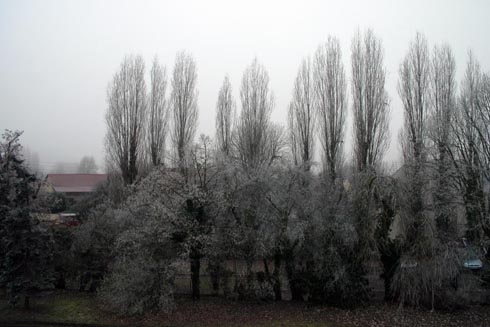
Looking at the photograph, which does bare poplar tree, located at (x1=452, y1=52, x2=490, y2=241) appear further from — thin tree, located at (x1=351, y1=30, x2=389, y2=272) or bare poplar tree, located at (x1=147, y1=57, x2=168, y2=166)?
bare poplar tree, located at (x1=147, y1=57, x2=168, y2=166)

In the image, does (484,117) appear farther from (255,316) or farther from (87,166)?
(87,166)

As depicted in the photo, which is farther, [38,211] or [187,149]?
[187,149]

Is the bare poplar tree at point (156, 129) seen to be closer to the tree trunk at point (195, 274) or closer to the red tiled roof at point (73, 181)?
the tree trunk at point (195, 274)

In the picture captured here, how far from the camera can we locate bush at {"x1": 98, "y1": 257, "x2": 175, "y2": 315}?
14.6m

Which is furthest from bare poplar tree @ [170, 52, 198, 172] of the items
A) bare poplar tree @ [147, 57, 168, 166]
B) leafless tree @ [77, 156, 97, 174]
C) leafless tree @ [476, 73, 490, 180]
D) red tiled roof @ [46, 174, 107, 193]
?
leafless tree @ [77, 156, 97, 174]

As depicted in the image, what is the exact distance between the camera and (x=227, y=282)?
16.4 m

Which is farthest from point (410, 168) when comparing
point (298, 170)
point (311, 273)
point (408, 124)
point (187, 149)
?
point (408, 124)

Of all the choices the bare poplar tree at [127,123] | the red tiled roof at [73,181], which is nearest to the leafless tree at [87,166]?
the red tiled roof at [73,181]

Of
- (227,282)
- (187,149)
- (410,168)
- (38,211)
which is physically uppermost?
(187,149)

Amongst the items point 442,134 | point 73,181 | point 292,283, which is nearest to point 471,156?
point 442,134

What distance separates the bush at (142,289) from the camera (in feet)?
47.9

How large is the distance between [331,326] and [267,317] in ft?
8.05

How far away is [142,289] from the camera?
14.7 meters

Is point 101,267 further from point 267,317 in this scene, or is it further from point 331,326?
point 331,326
